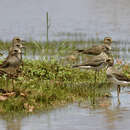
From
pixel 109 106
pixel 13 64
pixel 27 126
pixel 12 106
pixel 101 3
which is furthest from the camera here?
pixel 101 3

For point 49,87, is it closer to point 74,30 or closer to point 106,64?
point 106,64

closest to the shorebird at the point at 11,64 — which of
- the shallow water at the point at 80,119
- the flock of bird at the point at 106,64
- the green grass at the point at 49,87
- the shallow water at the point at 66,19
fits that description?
the green grass at the point at 49,87

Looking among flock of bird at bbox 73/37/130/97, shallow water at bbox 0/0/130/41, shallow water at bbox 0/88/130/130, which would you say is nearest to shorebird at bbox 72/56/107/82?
flock of bird at bbox 73/37/130/97

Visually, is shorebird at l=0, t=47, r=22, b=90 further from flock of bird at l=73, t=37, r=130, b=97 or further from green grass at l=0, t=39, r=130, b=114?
flock of bird at l=73, t=37, r=130, b=97

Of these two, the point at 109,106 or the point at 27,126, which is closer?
the point at 27,126

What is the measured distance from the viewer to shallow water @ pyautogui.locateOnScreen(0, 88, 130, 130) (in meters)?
9.00

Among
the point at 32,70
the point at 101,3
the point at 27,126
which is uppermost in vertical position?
the point at 101,3

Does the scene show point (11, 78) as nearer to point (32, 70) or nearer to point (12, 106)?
point (32, 70)

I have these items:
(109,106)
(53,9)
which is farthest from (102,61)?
(53,9)

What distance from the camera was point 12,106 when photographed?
Answer: 10.2 m

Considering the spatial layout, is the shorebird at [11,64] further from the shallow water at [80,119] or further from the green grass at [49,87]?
the shallow water at [80,119]

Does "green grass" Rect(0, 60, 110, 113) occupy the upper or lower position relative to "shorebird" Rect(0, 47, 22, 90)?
lower

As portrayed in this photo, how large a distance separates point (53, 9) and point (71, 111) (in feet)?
74.6

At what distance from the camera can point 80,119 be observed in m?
9.57
